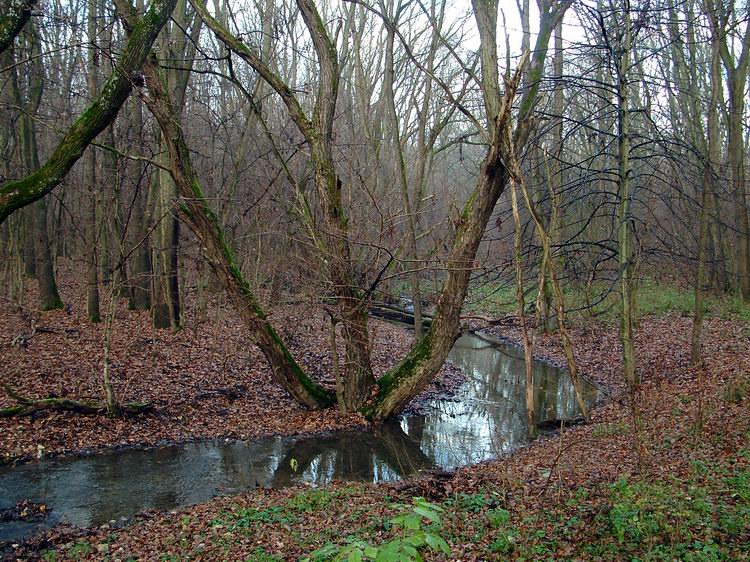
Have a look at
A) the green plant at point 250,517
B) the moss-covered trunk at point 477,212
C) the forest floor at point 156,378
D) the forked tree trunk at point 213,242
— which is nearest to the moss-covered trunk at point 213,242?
the forked tree trunk at point 213,242

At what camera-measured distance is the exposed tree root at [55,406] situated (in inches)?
374

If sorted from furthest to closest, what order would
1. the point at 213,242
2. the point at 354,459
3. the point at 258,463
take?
the point at 213,242
the point at 354,459
the point at 258,463

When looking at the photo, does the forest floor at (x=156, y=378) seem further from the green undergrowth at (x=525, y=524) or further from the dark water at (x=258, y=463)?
the green undergrowth at (x=525, y=524)

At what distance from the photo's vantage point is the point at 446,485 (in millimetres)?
7398

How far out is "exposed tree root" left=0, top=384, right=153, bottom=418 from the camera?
9492 mm

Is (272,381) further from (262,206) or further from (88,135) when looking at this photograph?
(88,135)

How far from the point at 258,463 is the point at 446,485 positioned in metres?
3.37

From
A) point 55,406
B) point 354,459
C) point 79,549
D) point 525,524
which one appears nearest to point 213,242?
point 55,406

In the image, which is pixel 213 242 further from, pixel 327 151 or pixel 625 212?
pixel 625 212

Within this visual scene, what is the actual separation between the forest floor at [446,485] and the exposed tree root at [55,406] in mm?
185

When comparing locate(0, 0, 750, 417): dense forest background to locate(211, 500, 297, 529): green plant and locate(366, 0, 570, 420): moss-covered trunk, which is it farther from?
locate(211, 500, 297, 529): green plant

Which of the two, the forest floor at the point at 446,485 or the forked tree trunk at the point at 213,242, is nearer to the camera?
the forest floor at the point at 446,485

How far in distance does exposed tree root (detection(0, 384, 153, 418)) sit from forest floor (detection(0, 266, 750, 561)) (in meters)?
0.18

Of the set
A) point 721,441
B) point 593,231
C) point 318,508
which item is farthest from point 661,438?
point 593,231
